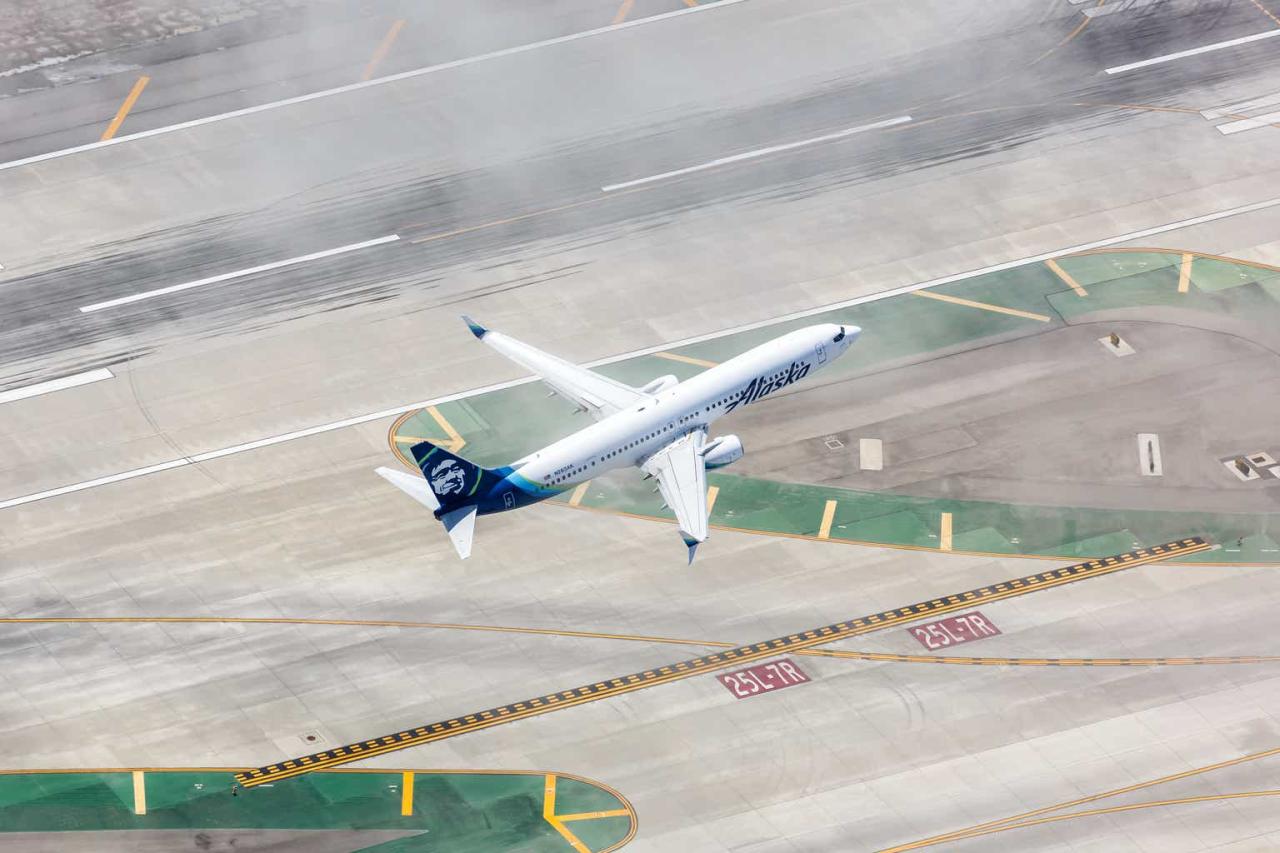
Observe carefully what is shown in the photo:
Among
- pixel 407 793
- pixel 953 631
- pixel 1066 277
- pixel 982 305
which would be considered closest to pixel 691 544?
pixel 953 631

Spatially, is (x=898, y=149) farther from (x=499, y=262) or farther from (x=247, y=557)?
(x=247, y=557)

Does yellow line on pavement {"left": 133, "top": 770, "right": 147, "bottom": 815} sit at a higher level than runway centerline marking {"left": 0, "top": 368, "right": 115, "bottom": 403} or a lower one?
lower

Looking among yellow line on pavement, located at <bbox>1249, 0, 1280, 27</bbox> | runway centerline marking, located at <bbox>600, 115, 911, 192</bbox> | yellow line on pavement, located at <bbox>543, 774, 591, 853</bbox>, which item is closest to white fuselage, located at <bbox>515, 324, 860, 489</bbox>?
yellow line on pavement, located at <bbox>543, 774, 591, 853</bbox>

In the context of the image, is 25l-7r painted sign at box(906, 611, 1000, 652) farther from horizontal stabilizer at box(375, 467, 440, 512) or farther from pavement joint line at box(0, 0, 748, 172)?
pavement joint line at box(0, 0, 748, 172)

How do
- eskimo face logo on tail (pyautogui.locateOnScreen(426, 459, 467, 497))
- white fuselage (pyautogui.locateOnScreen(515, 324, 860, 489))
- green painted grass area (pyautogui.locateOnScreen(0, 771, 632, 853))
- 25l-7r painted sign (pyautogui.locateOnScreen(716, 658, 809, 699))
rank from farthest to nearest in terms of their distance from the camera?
white fuselage (pyautogui.locateOnScreen(515, 324, 860, 489)), eskimo face logo on tail (pyautogui.locateOnScreen(426, 459, 467, 497)), 25l-7r painted sign (pyautogui.locateOnScreen(716, 658, 809, 699)), green painted grass area (pyautogui.locateOnScreen(0, 771, 632, 853))

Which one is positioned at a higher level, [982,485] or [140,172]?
[140,172]

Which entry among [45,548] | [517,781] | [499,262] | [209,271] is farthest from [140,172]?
[517,781]

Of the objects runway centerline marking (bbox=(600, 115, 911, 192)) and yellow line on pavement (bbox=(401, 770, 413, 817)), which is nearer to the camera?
yellow line on pavement (bbox=(401, 770, 413, 817))
